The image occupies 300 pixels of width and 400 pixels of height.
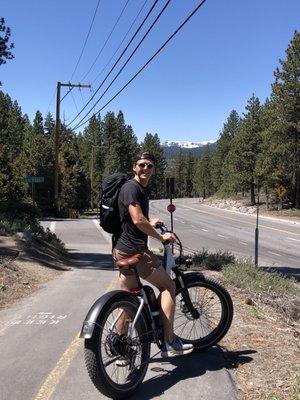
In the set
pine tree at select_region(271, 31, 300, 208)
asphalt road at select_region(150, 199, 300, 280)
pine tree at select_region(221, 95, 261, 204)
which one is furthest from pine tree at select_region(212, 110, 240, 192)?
asphalt road at select_region(150, 199, 300, 280)

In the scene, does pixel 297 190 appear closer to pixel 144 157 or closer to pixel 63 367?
pixel 144 157

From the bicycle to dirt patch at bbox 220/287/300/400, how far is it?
39 centimetres

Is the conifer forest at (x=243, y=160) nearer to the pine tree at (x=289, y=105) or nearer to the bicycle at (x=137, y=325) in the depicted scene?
the pine tree at (x=289, y=105)

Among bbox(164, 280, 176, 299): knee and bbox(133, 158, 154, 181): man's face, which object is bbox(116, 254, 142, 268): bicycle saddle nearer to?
bbox(164, 280, 176, 299): knee

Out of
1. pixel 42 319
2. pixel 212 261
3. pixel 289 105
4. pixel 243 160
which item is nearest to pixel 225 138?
pixel 243 160

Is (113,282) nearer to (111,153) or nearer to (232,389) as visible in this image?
(232,389)

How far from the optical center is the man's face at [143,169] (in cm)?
470

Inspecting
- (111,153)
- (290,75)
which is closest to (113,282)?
(290,75)

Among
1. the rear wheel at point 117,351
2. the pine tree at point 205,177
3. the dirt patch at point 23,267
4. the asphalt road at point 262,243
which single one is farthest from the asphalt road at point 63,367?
the pine tree at point 205,177

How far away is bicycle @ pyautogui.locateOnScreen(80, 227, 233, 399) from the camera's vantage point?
408cm

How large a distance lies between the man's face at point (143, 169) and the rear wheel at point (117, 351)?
41.5 inches

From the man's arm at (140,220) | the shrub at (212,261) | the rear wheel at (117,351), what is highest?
the man's arm at (140,220)

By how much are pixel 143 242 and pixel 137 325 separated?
71 cm

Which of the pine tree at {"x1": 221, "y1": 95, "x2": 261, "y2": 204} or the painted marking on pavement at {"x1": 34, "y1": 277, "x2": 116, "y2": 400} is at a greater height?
the pine tree at {"x1": 221, "y1": 95, "x2": 261, "y2": 204}
